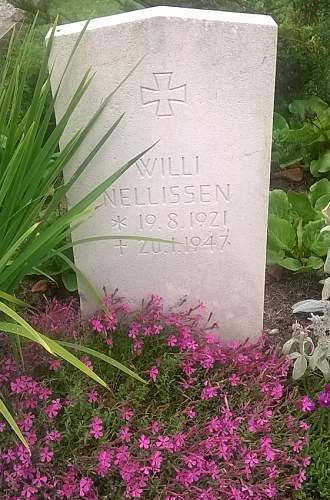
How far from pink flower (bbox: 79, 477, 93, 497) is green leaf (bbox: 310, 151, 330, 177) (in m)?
2.10

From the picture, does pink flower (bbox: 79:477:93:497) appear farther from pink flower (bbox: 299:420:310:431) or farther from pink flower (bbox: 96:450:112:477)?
pink flower (bbox: 299:420:310:431)

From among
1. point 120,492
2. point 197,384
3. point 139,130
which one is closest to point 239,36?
point 139,130

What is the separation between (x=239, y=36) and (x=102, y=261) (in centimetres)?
90

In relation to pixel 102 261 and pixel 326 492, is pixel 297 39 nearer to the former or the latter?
pixel 102 261

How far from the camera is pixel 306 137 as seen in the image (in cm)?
367

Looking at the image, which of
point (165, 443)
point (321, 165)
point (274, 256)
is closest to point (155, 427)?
point (165, 443)

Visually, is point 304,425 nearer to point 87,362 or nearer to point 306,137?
point 87,362

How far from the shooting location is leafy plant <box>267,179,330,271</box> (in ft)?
9.92

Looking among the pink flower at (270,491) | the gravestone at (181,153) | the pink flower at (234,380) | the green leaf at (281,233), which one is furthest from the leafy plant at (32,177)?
the green leaf at (281,233)

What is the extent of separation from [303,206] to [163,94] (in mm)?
1238

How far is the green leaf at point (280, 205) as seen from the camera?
3.18 meters

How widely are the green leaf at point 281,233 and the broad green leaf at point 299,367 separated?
74cm

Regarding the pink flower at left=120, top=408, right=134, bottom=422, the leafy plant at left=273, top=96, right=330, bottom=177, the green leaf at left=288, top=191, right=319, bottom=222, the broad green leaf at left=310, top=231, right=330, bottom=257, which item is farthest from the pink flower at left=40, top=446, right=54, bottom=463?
the leafy plant at left=273, top=96, right=330, bottom=177

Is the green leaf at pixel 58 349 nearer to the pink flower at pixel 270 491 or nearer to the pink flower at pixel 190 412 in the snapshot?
the pink flower at pixel 190 412
